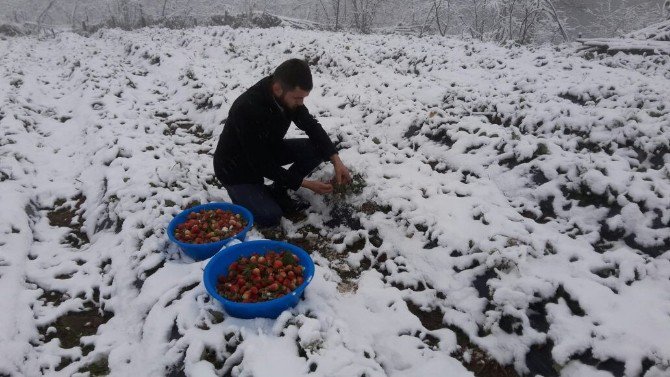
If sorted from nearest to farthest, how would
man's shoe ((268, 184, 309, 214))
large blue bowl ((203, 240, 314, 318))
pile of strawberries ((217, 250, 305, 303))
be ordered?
large blue bowl ((203, 240, 314, 318))
pile of strawberries ((217, 250, 305, 303))
man's shoe ((268, 184, 309, 214))

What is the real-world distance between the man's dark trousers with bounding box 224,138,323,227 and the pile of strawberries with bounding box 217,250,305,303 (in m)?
1.12

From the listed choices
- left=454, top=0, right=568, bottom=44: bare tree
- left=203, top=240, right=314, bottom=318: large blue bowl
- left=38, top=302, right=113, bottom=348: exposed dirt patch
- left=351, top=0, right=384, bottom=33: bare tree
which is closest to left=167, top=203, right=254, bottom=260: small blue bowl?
left=203, top=240, right=314, bottom=318: large blue bowl

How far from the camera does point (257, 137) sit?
4.51 meters

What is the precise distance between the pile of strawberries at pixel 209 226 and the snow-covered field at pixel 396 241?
0.27 meters

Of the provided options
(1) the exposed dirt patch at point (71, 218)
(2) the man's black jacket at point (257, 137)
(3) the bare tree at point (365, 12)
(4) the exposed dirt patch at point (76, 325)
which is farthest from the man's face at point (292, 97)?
(3) the bare tree at point (365, 12)

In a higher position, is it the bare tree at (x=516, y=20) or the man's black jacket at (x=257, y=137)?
the bare tree at (x=516, y=20)

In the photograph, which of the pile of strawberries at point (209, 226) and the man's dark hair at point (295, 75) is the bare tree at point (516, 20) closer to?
the man's dark hair at point (295, 75)

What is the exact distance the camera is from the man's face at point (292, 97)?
406 centimetres

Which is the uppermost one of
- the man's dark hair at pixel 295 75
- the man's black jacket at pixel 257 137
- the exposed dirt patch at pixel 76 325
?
the man's dark hair at pixel 295 75

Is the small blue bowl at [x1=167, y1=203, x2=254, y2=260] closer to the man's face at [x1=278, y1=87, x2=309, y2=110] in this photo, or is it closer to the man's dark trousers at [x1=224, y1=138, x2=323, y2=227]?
the man's dark trousers at [x1=224, y1=138, x2=323, y2=227]

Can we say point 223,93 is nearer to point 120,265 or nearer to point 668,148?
point 120,265

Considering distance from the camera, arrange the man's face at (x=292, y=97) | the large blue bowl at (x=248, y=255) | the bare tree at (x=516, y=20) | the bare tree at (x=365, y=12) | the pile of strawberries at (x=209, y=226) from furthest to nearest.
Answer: the bare tree at (x=365, y=12) → the bare tree at (x=516, y=20) → the man's face at (x=292, y=97) → the pile of strawberries at (x=209, y=226) → the large blue bowl at (x=248, y=255)

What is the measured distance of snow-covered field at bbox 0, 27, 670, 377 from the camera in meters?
3.04

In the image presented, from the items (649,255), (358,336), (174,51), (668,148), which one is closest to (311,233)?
(358,336)
